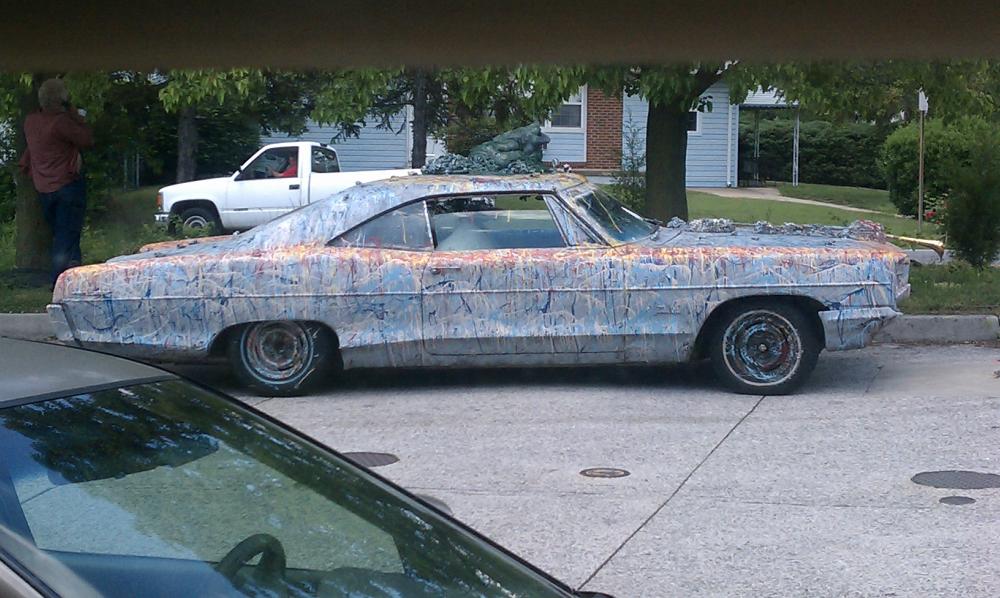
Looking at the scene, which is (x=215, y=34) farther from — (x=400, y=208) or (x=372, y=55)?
(x=400, y=208)

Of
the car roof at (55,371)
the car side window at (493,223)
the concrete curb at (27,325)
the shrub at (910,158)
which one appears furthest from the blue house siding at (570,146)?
the car roof at (55,371)

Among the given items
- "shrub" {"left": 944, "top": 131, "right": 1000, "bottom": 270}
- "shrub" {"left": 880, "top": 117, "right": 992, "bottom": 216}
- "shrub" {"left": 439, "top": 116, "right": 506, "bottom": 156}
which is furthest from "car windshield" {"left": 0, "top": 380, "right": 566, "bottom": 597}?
"shrub" {"left": 880, "top": 117, "right": 992, "bottom": 216}

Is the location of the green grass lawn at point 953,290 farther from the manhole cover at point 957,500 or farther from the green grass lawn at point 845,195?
the green grass lawn at point 845,195

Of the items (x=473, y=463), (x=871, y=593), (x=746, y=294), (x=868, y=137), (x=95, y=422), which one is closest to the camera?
(x=95, y=422)

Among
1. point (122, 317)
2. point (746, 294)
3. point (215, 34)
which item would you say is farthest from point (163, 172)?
point (746, 294)

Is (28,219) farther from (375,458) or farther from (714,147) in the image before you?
(714,147)

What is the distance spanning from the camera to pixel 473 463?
715cm

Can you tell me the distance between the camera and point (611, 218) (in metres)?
8.77

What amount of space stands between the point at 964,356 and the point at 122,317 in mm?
6074

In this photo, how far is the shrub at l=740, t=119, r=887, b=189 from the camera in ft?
117

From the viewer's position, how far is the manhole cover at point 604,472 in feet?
22.5

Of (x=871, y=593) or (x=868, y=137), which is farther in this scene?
(x=868, y=137)

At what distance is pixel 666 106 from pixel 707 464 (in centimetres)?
559

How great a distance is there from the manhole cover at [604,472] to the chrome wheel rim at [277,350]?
254cm
